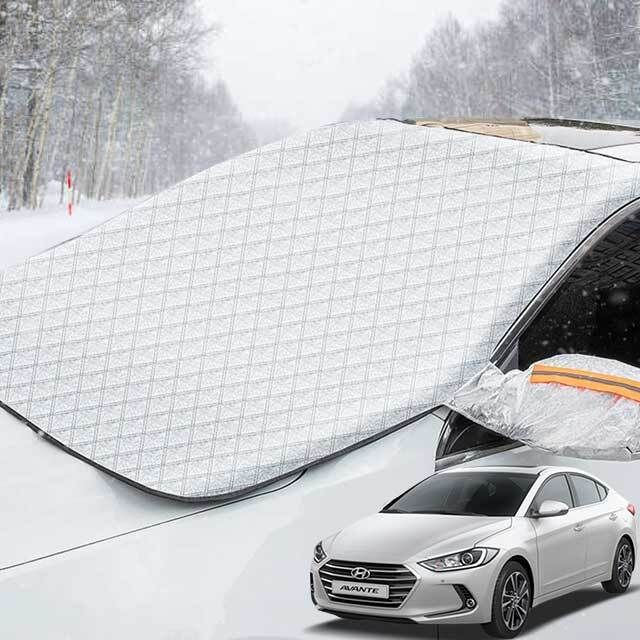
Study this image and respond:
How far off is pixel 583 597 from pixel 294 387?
1.39 m

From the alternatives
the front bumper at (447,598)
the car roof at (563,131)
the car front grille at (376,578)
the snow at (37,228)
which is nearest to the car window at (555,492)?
the front bumper at (447,598)

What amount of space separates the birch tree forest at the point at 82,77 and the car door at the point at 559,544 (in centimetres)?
1496

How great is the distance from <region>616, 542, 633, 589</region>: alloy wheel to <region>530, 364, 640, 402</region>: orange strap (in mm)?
547

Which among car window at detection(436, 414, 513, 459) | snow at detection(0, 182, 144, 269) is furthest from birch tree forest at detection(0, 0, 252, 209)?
car window at detection(436, 414, 513, 459)

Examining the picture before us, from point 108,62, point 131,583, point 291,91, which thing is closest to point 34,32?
point 108,62

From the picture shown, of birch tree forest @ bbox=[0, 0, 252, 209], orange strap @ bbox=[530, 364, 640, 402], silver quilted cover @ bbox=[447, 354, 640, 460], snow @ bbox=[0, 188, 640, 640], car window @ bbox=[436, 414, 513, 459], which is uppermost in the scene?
birch tree forest @ bbox=[0, 0, 252, 209]

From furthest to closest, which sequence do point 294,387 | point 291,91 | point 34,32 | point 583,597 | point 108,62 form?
point 291,91 → point 108,62 → point 34,32 → point 294,387 → point 583,597

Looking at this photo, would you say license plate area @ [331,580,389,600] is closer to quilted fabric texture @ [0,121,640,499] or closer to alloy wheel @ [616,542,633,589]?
quilted fabric texture @ [0,121,640,499]

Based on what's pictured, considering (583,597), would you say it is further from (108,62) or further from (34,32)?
(108,62)

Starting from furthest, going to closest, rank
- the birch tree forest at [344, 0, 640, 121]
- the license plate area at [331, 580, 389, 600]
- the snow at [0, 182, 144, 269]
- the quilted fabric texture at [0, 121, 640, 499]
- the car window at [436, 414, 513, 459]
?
the birch tree forest at [344, 0, 640, 121]
the snow at [0, 182, 144, 269]
the quilted fabric texture at [0, 121, 640, 499]
the car window at [436, 414, 513, 459]
the license plate area at [331, 580, 389, 600]

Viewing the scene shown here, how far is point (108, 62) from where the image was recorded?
25438 mm

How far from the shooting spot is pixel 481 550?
3.27 meters

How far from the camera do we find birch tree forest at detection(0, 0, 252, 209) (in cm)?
1761

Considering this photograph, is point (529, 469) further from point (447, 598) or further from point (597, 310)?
point (597, 310)
